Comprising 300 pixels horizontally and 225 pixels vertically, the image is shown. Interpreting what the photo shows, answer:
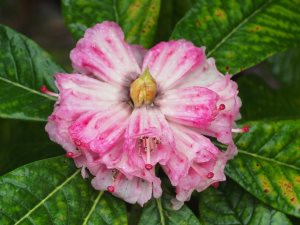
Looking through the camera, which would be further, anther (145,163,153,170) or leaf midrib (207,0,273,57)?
leaf midrib (207,0,273,57)

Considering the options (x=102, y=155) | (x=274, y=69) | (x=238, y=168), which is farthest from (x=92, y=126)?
(x=274, y=69)

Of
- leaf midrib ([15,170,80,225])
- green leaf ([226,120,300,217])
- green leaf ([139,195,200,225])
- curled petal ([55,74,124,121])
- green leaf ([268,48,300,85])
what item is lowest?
green leaf ([268,48,300,85])

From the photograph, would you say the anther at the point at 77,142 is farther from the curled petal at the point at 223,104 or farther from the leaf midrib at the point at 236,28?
the leaf midrib at the point at 236,28

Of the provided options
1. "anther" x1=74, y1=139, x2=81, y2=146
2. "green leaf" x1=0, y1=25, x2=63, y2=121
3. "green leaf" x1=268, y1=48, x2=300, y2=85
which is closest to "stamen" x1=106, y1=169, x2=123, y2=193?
"anther" x1=74, y1=139, x2=81, y2=146

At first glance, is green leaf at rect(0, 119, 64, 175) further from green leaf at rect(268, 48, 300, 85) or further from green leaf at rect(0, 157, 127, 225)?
green leaf at rect(268, 48, 300, 85)

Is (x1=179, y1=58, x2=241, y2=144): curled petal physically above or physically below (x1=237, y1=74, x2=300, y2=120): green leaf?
above

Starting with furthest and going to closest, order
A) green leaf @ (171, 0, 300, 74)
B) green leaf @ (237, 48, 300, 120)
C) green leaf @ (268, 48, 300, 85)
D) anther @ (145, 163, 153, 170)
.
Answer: green leaf @ (268, 48, 300, 85) < green leaf @ (237, 48, 300, 120) < green leaf @ (171, 0, 300, 74) < anther @ (145, 163, 153, 170)

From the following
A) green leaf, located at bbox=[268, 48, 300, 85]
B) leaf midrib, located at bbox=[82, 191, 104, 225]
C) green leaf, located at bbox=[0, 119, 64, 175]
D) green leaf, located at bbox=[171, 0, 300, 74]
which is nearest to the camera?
leaf midrib, located at bbox=[82, 191, 104, 225]
